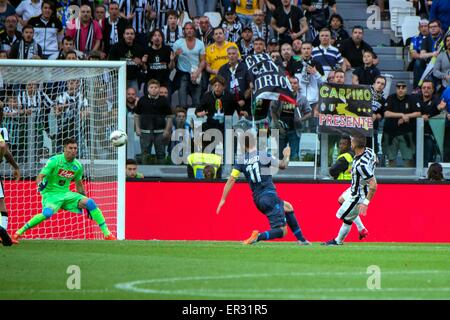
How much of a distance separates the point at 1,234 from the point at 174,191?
6.47m

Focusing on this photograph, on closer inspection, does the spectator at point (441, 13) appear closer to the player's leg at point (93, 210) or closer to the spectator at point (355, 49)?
the spectator at point (355, 49)

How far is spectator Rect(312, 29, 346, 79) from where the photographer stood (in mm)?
22891

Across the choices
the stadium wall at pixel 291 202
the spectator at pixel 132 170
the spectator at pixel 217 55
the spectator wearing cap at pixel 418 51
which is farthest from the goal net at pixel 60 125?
the spectator wearing cap at pixel 418 51

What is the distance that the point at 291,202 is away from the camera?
857 inches

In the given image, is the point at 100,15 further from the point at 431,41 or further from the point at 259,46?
the point at 431,41

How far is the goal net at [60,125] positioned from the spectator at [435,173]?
5662mm

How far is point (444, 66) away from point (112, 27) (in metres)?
6.51

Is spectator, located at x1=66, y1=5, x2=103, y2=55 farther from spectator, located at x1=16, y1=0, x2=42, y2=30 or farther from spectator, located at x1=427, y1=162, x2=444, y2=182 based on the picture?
spectator, located at x1=427, y1=162, x2=444, y2=182

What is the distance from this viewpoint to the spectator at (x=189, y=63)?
22.5 m

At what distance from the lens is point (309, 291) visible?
11.1 meters
